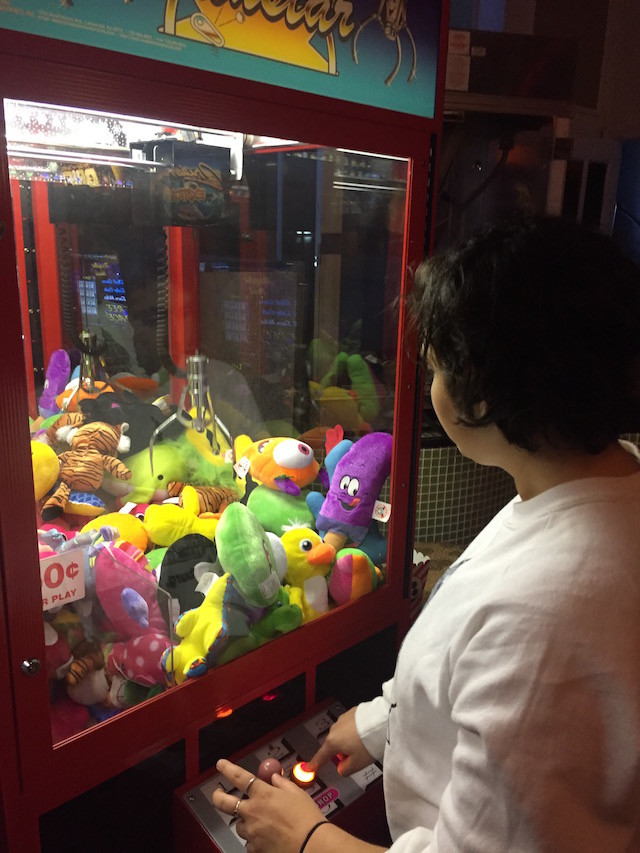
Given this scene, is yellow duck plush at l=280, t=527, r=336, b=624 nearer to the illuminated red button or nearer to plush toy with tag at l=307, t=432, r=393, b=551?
plush toy with tag at l=307, t=432, r=393, b=551

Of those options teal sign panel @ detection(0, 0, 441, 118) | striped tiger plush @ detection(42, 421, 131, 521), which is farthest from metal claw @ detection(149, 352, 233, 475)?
teal sign panel @ detection(0, 0, 441, 118)

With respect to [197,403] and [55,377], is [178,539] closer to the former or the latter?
[197,403]

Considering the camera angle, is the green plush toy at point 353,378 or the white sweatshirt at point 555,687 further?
the green plush toy at point 353,378

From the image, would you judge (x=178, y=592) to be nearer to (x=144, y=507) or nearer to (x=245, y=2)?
(x=144, y=507)

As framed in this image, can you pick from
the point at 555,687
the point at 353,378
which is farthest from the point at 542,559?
the point at 353,378

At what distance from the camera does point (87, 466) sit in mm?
1393

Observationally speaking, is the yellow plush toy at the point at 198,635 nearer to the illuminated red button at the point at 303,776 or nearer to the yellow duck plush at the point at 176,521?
the yellow duck plush at the point at 176,521

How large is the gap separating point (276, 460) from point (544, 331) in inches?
40.3

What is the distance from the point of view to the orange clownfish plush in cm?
167

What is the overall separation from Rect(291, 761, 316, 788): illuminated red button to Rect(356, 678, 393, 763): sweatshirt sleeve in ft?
0.63

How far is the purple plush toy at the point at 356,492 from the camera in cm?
166

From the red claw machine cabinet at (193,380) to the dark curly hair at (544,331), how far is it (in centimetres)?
28

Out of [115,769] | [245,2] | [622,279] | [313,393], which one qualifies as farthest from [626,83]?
[115,769]

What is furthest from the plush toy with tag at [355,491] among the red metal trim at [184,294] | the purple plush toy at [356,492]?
the red metal trim at [184,294]
